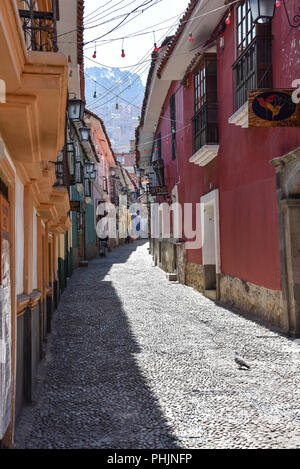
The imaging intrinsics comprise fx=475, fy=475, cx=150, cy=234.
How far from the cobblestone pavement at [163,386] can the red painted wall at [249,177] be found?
1.16 meters

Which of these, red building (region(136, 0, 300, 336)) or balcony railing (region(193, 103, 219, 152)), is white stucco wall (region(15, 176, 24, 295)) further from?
balcony railing (region(193, 103, 219, 152))

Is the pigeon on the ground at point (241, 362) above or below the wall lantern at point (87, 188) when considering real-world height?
below

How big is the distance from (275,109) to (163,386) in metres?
4.02

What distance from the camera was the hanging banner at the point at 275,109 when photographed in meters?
6.51

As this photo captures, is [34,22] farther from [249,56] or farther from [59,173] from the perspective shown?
[249,56]

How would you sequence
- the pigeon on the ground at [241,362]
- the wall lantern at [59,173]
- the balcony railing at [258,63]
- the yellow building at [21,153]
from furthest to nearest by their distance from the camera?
the wall lantern at [59,173] < the balcony railing at [258,63] < the pigeon on the ground at [241,362] < the yellow building at [21,153]

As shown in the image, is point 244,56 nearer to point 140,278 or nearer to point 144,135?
point 140,278

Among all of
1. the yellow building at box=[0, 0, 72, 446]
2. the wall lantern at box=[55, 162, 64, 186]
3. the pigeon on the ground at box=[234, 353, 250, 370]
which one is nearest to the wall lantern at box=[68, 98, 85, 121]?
the wall lantern at box=[55, 162, 64, 186]

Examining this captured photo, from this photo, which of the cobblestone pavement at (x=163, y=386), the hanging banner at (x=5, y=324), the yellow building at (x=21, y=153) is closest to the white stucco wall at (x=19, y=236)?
the yellow building at (x=21, y=153)

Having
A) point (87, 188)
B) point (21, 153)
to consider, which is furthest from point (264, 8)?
point (87, 188)

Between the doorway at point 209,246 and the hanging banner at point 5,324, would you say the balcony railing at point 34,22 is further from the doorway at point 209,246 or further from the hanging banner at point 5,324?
the doorway at point 209,246

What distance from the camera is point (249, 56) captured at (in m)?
8.50

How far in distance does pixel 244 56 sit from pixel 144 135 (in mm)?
15851

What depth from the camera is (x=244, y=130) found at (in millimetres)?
9258
